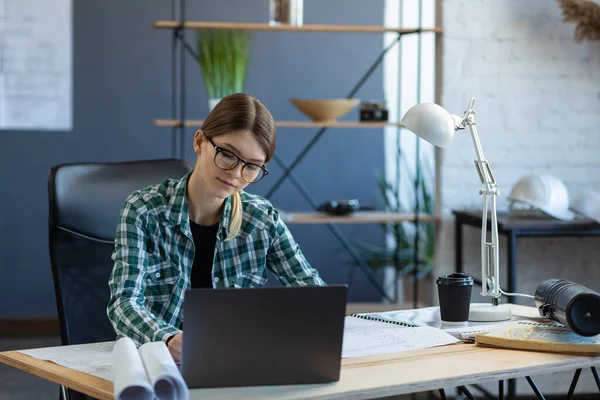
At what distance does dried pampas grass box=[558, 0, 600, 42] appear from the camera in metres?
3.46

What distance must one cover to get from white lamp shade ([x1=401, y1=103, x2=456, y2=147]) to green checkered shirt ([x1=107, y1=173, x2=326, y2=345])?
41 cm

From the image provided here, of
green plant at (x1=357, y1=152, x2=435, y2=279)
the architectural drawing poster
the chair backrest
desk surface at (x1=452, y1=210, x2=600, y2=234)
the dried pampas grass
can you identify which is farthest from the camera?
the architectural drawing poster

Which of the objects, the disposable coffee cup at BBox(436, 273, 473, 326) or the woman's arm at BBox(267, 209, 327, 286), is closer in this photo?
the disposable coffee cup at BBox(436, 273, 473, 326)

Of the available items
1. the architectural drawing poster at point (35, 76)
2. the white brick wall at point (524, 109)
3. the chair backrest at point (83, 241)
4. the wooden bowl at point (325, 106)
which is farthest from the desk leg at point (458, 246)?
the architectural drawing poster at point (35, 76)

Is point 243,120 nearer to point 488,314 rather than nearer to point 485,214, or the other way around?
point 485,214

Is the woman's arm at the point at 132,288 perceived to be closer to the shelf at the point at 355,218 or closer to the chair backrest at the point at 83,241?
the chair backrest at the point at 83,241

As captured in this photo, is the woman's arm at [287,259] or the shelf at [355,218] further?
the shelf at [355,218]

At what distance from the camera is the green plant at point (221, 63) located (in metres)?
3.68

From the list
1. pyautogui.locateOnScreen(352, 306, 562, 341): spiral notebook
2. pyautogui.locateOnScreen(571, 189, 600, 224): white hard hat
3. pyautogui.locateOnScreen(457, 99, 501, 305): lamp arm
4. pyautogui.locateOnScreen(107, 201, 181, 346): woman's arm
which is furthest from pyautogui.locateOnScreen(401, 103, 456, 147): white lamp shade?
pyautogui.locateOnScreen(571, 189, 600, 224): white hard hat

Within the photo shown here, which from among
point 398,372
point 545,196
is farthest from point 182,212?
point 545,196

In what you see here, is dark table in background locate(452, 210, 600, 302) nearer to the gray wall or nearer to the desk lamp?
the desk lamp

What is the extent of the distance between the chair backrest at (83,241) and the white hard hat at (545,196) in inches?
60.6

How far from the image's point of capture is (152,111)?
496 cm

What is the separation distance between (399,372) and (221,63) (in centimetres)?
236
